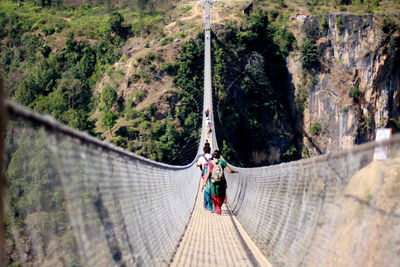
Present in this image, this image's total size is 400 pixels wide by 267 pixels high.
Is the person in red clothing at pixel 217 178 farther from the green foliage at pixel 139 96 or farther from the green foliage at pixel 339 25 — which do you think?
the green foliage at pixel 339 25

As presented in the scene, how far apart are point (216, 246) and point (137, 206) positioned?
2088mm

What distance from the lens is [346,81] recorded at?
44062 mm

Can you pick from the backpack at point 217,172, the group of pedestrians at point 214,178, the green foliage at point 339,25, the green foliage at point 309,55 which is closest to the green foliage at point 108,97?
the green foliage at point 309,55

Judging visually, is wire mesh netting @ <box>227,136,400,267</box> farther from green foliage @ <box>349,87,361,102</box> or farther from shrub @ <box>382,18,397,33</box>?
shrub @ <box>382,18,397,33</box>

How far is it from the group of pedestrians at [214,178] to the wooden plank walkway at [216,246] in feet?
1.12

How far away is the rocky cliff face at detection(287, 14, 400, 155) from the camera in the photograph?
142ft

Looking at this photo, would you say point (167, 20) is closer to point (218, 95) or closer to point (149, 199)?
point (218, 95)

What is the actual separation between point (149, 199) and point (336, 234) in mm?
1522

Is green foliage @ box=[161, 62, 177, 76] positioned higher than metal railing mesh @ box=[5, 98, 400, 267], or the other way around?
green foliage @ box=[161, 62, 177, 76]

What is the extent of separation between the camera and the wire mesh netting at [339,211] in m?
2.01

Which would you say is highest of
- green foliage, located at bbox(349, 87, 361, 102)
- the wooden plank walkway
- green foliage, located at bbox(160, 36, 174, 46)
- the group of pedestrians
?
green foliage, located at bbox(160, 36, 174, 46)

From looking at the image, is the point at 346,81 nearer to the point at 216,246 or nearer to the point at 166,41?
the point at 166,41

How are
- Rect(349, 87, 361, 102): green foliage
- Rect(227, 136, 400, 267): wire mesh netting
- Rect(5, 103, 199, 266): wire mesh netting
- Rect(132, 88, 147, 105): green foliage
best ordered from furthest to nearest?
Rect(349, 87, 361, 102): green foliage
Rect(132, 88, 147, 105): green foliage
Rect(227, 136, 400, 267): wire mesh netting
Rect(5, 103, 199, 266): wire mesh netting

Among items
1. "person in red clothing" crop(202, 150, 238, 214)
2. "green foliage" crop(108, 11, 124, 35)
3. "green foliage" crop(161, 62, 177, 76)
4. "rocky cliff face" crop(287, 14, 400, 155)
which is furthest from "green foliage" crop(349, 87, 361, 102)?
"person in red clothing" crop(202, 150, 238, 214)
